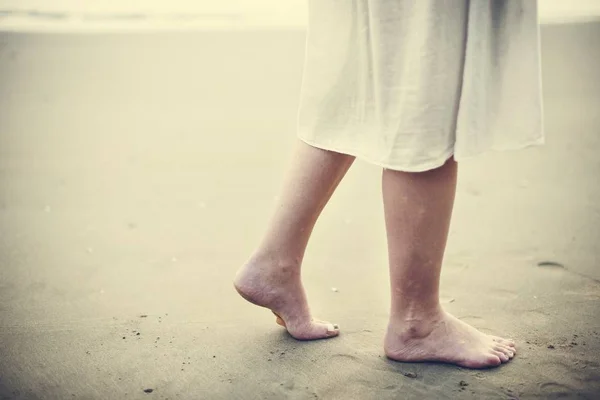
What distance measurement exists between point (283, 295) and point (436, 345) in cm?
37

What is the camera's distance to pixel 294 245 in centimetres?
151

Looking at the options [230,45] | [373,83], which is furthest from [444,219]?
[230,45]

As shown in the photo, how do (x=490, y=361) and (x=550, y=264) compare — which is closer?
(x=490, y=361)

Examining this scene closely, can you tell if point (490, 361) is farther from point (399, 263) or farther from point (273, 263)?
point (273, 263)

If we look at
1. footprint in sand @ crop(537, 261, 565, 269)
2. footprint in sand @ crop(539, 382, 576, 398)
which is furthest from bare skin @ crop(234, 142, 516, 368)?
footprint in sand @ crop(537, 261, 565, 269)

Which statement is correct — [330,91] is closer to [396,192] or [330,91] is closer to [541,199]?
→ [396,192]

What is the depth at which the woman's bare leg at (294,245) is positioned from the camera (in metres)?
1.45

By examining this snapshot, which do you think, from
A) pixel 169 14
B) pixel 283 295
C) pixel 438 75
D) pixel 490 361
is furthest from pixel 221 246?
pixel 169 14

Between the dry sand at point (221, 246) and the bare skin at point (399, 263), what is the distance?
0.04m

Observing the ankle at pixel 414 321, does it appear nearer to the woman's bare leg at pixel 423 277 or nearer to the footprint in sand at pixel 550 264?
the woman's bare leg at pixel 423 277

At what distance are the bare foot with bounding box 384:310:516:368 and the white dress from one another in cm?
40

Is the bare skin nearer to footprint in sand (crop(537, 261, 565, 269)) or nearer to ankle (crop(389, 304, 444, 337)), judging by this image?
ankle (crop(389, 304, 444, 337))

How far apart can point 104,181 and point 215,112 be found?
101 centimetres

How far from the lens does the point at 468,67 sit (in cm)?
123
